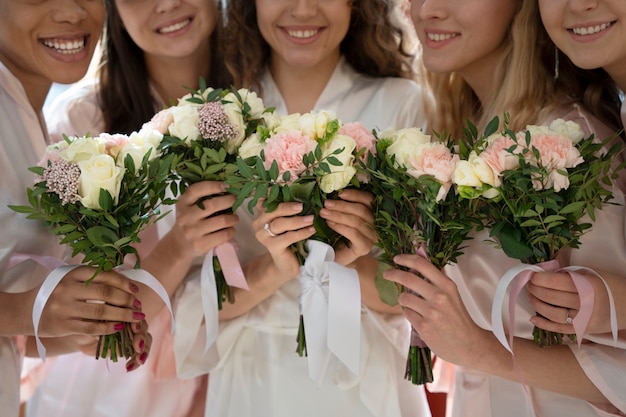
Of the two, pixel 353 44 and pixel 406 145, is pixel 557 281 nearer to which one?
pixel 406 145

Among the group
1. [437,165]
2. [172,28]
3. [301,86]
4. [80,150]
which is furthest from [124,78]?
[437,165]

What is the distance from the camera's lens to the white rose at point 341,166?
205cm

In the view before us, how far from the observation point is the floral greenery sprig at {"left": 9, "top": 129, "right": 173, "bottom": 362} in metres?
1.99

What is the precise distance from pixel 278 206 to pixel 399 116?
88 cm

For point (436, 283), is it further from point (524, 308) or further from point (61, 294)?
point (61, 294)

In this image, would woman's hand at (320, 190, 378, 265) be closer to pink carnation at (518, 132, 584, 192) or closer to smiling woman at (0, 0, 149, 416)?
pink carnation at (518, 132, 584, 192)

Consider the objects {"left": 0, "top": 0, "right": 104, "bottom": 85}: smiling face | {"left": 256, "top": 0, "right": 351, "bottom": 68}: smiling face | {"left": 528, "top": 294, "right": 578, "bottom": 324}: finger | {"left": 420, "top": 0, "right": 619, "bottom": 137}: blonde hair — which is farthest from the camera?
{"left": 256, "top": 0, "right": 351, "bottom": 68}: smiling face

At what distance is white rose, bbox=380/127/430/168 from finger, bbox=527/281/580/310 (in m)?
0.46

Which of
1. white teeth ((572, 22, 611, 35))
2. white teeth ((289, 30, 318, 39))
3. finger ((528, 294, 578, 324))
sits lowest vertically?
finger ((528, 294, 578, 324))

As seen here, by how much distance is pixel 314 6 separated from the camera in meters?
2.74

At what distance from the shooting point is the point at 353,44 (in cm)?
300

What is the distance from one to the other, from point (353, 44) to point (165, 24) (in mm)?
701

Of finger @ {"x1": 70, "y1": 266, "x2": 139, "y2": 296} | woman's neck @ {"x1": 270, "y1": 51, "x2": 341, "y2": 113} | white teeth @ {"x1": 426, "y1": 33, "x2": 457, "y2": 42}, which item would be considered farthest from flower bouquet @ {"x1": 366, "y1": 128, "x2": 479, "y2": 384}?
woman's neck @ {"x1": 270, "y1": 51, "x2": 341, "y2": 113}

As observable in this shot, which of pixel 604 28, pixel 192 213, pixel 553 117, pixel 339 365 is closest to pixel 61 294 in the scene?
pixel 192 213
